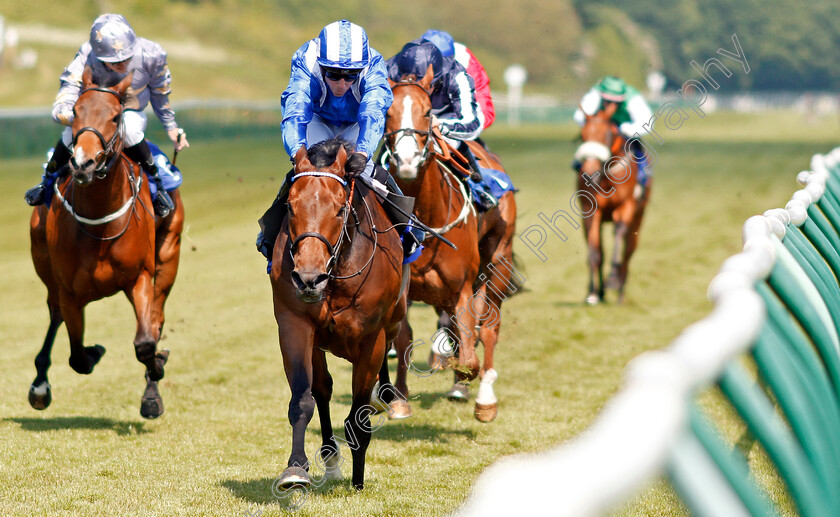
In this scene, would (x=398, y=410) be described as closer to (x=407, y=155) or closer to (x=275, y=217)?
(x=407, y=155)

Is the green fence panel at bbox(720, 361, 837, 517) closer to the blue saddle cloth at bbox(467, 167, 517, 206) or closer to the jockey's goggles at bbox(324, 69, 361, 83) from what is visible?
the jockey's goggles at bbox(324, 69, 361, 83)

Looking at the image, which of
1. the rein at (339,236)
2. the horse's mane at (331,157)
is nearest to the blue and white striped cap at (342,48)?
the horse's mane at (331,157)

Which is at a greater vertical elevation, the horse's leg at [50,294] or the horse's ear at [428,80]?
the horse's ear at [428,80]

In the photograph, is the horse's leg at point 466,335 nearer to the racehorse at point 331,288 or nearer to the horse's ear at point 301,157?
the racehorse at point 331,288

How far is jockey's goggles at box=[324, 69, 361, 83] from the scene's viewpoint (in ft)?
16.4

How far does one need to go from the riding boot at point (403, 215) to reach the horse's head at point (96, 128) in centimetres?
152

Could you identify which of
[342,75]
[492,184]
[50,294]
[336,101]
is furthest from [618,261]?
[342,75]

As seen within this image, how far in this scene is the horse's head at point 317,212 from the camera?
4125 millimetres

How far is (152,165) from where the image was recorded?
6.56m

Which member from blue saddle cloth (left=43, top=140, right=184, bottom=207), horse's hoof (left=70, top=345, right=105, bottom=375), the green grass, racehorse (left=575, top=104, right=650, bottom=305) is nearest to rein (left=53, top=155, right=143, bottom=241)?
blue saddle cloth (left=43, top=140, right=184, bottom=207)

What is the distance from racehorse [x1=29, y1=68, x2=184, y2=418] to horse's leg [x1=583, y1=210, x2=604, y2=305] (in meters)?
5.80

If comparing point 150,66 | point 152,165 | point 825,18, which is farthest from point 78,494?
point 825,18

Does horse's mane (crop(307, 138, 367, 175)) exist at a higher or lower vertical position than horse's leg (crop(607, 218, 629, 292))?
lower

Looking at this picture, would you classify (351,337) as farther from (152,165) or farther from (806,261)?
(152,165)
